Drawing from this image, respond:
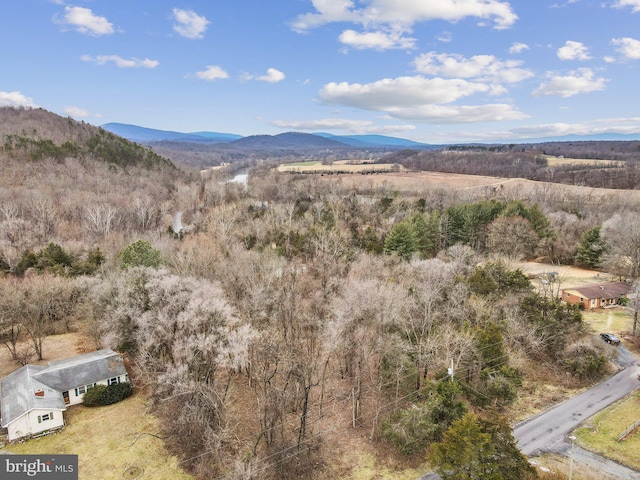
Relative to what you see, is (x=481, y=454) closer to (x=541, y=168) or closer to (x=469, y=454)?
(x=469, y=454)

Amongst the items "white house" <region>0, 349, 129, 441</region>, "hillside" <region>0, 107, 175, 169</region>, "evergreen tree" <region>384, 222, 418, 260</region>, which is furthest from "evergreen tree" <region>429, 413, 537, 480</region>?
"hillside" <region>0, 107, 175, 169</region>

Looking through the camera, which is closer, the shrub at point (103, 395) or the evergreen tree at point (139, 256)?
the shrub at point (103, 395)

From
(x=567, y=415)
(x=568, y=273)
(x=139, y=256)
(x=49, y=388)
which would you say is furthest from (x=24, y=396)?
(x=568, y=273)

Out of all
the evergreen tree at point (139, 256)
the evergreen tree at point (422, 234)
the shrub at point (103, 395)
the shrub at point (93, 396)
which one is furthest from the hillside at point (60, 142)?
the evergreen tree at point (422, 234)

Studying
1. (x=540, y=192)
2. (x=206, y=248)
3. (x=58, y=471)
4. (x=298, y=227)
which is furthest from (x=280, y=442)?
(x=540, y=192)

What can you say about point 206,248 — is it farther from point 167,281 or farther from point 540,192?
point 540,192

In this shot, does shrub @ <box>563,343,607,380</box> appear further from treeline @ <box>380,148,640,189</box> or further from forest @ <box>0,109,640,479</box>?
treeline @ <box>380,148,640,189</box>

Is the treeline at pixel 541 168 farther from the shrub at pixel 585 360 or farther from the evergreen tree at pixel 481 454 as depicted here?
the evergreen tree at pixel 481 454
